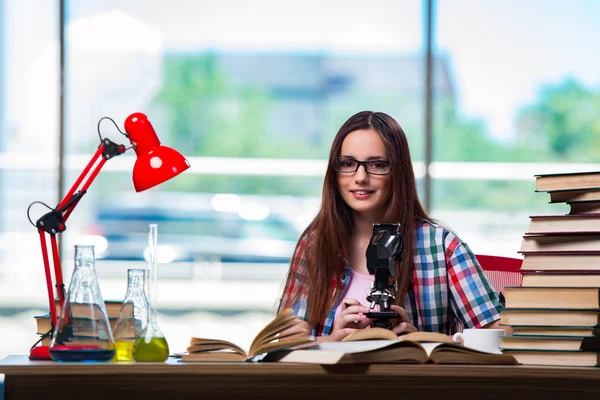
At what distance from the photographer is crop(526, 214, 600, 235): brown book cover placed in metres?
1.65

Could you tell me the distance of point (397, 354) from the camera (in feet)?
4.73

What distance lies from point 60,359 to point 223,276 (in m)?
3.21

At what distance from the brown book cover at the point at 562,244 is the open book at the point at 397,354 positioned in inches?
10.6

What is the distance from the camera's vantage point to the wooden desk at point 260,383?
4.76 ft

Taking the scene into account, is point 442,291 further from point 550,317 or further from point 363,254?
point 550,317

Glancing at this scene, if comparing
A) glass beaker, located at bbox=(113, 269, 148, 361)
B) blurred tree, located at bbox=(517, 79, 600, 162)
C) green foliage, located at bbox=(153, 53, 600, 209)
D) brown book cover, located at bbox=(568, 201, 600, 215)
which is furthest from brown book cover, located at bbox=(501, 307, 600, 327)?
blurred tree, located at bbox=(517, 79, 600, 162)

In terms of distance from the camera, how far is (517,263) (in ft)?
8.34

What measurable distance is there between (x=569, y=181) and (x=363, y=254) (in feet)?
2.60

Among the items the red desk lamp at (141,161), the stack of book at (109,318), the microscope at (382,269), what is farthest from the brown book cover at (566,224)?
the stack of book at (109,318)

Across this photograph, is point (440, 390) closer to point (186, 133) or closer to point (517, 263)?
point (517, 263)

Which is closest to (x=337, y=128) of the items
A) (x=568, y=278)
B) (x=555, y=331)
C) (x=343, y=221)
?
(x=343, y=221)

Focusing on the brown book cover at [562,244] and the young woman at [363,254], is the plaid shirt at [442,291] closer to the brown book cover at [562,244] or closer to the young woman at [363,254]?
the young woman at [363,254]

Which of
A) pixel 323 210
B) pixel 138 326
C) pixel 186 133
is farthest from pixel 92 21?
pixel 138 326

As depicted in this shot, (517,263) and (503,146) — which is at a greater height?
(503,146)
